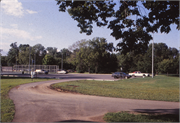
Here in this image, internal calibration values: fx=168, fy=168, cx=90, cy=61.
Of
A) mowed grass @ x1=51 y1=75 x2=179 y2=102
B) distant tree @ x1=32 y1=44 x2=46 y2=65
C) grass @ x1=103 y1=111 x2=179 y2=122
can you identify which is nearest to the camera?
grass @ x1=103 y1=111 x2=179 y2=122

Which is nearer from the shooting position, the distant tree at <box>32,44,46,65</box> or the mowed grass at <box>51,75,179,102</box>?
the mowed grass at <box>51,75,179,102</box>

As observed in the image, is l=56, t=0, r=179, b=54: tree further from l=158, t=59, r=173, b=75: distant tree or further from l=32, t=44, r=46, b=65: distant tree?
l=32, t=44, r=46, b=65: distant tree

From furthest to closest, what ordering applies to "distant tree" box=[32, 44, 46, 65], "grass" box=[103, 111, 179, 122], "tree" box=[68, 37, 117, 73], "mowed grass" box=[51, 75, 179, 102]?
"distant tree" box=[32, 44, 46, 65], "tree" box=[68, 37, 117, 73], "mowed grass" box=[51, 75, 179, 102], "grass" box=[103, 111, 179, 122]

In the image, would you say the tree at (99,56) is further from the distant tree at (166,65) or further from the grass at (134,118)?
the grass at (134,118)

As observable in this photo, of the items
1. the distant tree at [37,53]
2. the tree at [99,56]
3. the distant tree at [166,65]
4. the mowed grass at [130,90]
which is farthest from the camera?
the distant tree at [37,53]

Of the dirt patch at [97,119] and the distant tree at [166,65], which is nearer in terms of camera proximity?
the dirt patch at [97,119]

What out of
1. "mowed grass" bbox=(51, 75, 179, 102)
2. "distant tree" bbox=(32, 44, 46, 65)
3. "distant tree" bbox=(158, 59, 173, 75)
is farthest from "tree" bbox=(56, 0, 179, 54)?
"distant tree" bbox=(32, 44, 46, 65)

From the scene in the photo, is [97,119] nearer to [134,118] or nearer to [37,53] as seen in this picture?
[134,118]

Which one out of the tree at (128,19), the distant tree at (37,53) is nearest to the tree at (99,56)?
the distant tree at (37,53)

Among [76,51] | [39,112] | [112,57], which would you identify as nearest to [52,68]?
[76,51]

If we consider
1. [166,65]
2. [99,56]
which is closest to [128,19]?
[166,65]

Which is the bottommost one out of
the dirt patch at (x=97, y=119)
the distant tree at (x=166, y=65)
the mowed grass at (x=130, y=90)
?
the mowed grass at (x=130, y=90)

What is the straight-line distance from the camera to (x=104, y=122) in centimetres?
638

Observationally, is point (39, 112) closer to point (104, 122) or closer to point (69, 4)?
point (104, 122)
